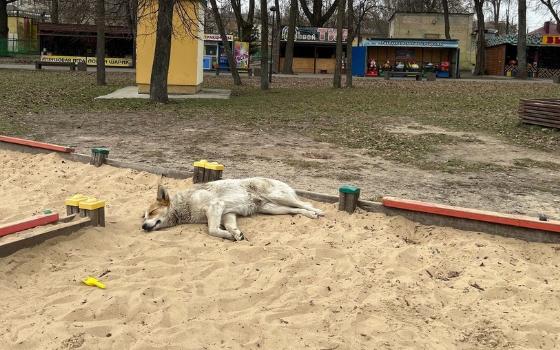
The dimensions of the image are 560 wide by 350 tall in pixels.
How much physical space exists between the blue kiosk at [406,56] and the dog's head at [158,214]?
40752 millimetres

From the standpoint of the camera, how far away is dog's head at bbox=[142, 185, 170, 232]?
227 inches

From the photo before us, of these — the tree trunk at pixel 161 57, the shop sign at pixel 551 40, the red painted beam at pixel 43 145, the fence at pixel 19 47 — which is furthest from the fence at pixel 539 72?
the red painted beam at pixel 43 145

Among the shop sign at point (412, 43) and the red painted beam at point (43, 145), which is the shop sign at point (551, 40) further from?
the red painted beam at point (43, 145)

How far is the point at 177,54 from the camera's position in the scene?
907 inches

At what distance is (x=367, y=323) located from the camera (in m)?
3.99

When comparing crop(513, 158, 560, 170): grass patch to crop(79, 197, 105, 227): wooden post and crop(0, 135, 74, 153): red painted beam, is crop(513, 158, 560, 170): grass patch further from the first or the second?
crop(0, 135, 74, 153): red painted beam

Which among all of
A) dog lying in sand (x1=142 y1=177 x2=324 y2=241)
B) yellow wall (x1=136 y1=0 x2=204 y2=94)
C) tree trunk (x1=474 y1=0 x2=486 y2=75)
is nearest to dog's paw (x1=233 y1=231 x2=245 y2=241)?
dog lying in sand (x1=142 y1=177 x2=324 y2=241)

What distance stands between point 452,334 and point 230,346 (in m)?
1.46

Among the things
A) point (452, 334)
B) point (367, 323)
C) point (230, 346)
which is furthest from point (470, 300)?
point (230, 346)

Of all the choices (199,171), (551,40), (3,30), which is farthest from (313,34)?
(199,171)

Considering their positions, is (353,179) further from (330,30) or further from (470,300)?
(330,30)

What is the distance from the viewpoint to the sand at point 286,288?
12.5 ft

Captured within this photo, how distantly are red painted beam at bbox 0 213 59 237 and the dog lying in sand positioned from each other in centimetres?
85

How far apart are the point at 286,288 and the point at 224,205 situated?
5.39ft
